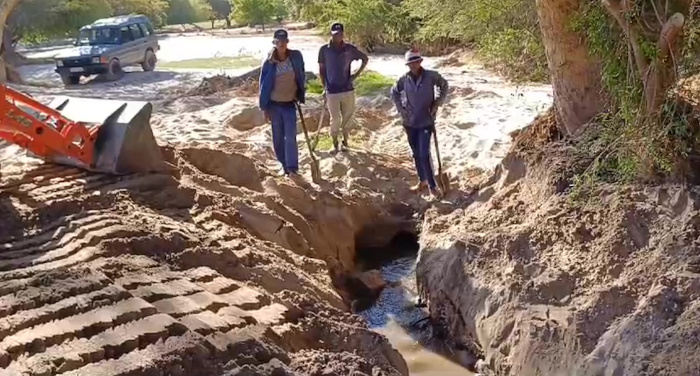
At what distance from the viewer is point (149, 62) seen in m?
22.7

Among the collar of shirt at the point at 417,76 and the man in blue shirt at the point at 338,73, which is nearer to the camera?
the collar of shirt at the point at 417,76

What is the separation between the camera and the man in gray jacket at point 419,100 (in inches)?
348

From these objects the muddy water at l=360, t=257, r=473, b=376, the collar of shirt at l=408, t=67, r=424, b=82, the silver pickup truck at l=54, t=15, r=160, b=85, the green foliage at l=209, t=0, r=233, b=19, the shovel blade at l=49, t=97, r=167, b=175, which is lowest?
the muddy water at l=360, t=257, r=473, b=376

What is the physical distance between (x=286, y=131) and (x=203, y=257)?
2987 mm

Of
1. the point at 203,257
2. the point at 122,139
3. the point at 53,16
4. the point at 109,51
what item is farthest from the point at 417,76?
the point at 53,16

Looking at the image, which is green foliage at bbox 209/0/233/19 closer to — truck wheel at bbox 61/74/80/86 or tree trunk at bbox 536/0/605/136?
truck wheel at bbox 61/74/80/86

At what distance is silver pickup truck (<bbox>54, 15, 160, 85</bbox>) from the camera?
2041 cm

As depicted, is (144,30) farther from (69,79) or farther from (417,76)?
(417,76)

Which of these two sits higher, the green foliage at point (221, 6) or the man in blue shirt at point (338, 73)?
the man in blue shirt at point (338, 73)

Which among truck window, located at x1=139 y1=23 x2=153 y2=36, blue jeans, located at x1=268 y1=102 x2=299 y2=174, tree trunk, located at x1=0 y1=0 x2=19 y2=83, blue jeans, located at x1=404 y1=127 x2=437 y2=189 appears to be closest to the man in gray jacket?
blue jeans, located at x1=404 y1=127 x2=437 y2=189

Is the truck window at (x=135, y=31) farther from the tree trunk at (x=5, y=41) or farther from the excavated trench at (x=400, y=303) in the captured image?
the excavated trench at (x=400, y=303)

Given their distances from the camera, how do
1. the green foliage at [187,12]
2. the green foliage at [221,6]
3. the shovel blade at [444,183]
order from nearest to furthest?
the shovel blade at [444,183], the green foliage at [187,12], the green foliage at [221,6]

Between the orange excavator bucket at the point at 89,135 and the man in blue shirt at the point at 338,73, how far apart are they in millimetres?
2565

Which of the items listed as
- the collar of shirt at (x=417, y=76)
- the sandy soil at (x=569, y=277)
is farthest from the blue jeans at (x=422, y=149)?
the sandy soil at (x=569, y=277)
